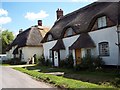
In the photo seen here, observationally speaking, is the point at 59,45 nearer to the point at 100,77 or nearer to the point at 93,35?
the point at 93,35

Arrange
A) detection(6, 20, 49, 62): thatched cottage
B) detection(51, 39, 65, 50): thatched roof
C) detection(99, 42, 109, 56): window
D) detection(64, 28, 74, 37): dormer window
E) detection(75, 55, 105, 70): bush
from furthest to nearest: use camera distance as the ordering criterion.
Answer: detection(6, 20, 49, 62): thatched cottage
detection(51, 39, 65, 50): thatched roof
detection(64, 28, 74, 37): dormer window
detection(99, 42, 109, 56): window
detection(75, 55, 105, 70): bush

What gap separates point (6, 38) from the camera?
260 feet

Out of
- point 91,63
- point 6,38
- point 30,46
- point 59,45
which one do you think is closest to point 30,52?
point 30,46

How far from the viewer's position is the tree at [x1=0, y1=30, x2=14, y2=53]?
77.9m

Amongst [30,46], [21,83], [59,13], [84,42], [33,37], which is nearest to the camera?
[21,83]

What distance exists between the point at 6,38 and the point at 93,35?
59.9 m

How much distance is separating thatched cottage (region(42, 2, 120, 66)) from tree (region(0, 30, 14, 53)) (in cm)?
4927

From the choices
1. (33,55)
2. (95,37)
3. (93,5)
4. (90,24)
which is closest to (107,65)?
(95,37)

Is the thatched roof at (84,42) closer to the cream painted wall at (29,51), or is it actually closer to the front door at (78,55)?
the front door at (78,55)

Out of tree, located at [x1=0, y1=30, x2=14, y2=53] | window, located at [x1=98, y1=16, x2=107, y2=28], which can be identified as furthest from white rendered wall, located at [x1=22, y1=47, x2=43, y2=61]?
tree, located at [x1=0, y1=30, x2=14, y2=53]

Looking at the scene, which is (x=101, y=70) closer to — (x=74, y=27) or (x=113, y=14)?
(x=113, y=14)

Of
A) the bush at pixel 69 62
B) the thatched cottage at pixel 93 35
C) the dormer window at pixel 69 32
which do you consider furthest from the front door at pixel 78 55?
the dormer window at pixel 69 32

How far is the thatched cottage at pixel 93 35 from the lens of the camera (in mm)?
20597

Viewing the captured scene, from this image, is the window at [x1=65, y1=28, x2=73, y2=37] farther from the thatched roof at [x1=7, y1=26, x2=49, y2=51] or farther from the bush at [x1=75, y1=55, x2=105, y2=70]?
the thatched roof at [x1=7, y1=26, x2=49, y2=51]
